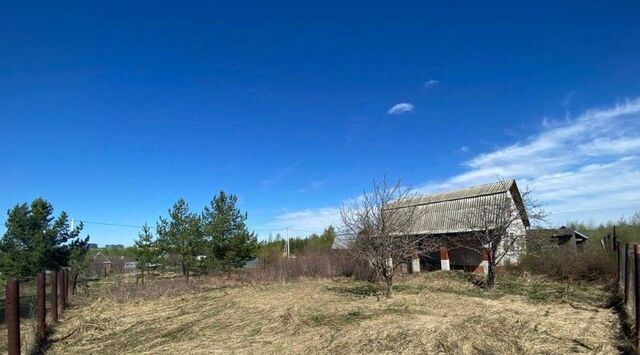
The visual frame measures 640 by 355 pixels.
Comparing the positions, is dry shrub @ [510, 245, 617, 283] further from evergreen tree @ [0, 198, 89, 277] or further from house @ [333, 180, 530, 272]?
evergreen tree @ [0, 198, 89, 277]

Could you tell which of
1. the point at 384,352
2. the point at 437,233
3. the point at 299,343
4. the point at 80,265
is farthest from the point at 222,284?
the point at 384,352

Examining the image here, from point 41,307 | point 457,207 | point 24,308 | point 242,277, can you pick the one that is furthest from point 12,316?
point 457,207

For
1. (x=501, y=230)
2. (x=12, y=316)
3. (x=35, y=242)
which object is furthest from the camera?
(x=35, y=242)

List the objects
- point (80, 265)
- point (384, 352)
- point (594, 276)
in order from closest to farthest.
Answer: point (384, 352) → point (594, 276) → point (80, 265)

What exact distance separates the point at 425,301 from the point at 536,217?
817 centimetres

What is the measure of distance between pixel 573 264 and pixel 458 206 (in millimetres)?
9055

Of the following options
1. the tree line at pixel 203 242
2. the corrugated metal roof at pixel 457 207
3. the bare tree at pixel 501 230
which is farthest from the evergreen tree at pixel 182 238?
the bare tree at pixel 501 230

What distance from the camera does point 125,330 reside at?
11.7 meters

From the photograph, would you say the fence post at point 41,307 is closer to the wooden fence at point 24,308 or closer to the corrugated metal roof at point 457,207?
the wooden fence at point 24,308

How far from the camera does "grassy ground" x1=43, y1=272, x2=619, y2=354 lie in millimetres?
8234

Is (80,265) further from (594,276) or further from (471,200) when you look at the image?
(594,276)

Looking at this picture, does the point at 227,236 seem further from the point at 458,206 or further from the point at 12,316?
the point at 12,316

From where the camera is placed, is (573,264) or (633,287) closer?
(633,287)

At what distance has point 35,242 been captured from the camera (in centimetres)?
2614
